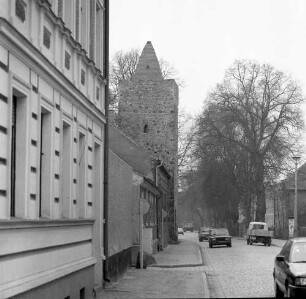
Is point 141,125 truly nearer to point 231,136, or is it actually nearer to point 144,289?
point 231,136

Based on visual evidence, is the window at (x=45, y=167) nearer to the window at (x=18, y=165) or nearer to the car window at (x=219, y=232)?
the window at (x=18, y=165)

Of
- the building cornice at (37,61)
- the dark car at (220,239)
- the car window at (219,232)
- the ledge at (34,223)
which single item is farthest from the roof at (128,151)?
the ledge at (34,223)

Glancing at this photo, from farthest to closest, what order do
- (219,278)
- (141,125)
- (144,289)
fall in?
1. (141,125)
2. (219,278)
3. (144,289)

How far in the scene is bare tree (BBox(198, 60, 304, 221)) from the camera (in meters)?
61.0

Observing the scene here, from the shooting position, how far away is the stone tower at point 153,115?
54.1 meters

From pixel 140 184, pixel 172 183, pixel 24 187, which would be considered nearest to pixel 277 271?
pixel 24 187

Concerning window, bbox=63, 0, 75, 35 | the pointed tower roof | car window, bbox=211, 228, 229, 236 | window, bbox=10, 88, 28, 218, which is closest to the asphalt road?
window, bbox=63, 0, 75, 35

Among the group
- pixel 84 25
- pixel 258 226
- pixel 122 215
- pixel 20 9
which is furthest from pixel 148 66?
pixel 20 9

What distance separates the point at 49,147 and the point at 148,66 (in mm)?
48239

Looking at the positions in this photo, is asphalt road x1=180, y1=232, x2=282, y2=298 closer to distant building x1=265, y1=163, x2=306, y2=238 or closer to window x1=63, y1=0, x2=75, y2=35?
window x1=63, y1=0, x2=75, y2=35

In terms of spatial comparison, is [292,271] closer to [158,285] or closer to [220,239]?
[158,285]

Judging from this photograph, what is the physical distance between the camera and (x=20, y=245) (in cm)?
854

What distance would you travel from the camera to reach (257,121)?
62.9 m

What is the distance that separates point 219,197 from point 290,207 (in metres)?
22.6
